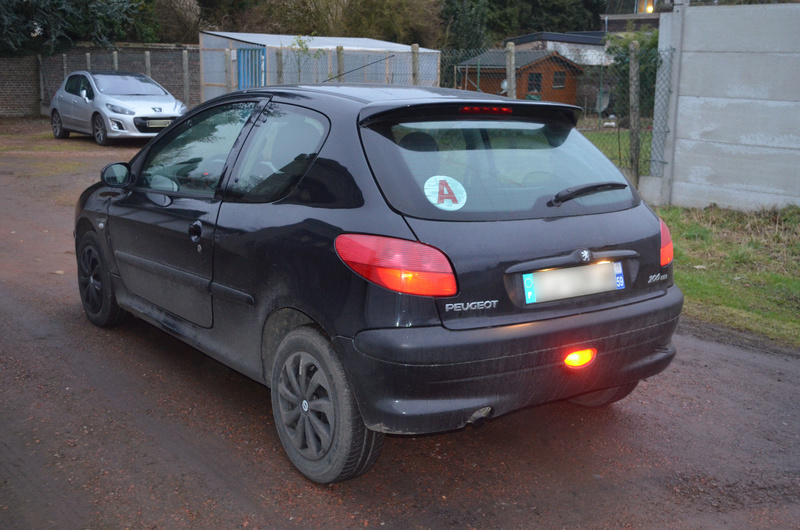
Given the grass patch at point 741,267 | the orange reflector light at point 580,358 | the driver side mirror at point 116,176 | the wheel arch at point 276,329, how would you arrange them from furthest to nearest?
1. the grass patch at point 741,267
2. the driver side mirror at point 116,176
3. the wheel arch at point 276,329
4. the orange reflector light at point 580,358

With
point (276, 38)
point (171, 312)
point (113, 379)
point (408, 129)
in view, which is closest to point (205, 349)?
point (171, 312)

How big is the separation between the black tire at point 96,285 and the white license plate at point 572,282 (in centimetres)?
327

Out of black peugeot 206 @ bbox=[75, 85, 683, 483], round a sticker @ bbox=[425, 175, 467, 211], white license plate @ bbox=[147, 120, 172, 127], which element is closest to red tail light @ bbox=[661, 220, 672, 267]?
black peugeot 206 @ bbox=[75, 85, 683, 483]

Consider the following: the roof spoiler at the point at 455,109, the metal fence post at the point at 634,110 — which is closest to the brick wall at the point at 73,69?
the metal fence post at the point at 634,110

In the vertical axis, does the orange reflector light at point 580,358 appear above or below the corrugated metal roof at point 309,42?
below

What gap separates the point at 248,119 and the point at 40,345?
235 centimetres

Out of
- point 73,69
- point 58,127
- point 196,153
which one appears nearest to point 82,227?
point 196,153

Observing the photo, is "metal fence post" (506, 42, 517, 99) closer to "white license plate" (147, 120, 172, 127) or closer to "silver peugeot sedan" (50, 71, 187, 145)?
"silver peugeot sedan" (50, 71, 187, 145)

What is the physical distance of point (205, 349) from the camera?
4.34 metres

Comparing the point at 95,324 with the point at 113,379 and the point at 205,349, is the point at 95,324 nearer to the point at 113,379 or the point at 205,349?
the point at 113,379

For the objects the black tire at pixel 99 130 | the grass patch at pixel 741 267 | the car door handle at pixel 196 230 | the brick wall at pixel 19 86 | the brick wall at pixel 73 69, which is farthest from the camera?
the brick wall at pixel 73 69

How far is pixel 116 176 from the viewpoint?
5160 millimetres

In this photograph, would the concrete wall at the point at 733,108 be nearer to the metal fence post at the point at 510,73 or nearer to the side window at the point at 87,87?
the metal fence post at the point at 510,73

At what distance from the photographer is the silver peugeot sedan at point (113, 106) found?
1783 centimetres
